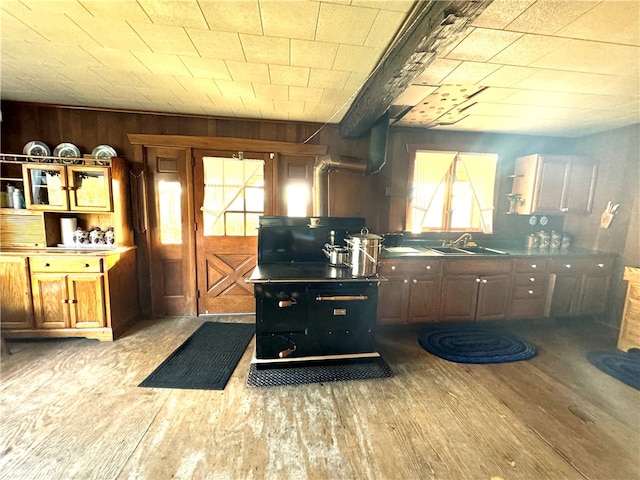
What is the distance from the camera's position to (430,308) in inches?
119

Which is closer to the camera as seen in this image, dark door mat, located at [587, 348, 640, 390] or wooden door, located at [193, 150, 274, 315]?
dark door mat, located at [587, 348, 640, 390]

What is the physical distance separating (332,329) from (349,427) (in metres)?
0.72

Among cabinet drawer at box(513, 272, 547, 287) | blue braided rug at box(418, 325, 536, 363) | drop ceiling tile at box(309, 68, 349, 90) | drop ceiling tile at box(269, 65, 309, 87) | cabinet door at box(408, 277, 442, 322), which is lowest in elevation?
blue braided rug at box(418, 325, 536, 363)

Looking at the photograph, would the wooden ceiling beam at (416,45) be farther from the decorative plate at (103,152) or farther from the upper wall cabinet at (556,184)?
the decorative plate at (103,152)

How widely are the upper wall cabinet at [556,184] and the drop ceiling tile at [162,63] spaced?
13.3ft

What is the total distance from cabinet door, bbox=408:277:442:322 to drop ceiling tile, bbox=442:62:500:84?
6.27 ft

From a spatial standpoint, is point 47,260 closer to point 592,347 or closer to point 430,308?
point 430,308

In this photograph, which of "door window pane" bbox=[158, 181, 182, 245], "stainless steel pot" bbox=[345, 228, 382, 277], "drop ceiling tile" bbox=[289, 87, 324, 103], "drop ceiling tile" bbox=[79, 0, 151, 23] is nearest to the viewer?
"drop ceiling tile" bbox=[79, 0, 151, 23]

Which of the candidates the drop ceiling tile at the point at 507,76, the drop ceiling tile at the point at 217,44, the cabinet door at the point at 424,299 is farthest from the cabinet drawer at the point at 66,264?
the drop ceiling tile at the point at 507,76

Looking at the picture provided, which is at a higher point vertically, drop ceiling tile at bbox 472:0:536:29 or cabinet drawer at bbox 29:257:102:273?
drop ceiling tile at bbox 472:0:536:29

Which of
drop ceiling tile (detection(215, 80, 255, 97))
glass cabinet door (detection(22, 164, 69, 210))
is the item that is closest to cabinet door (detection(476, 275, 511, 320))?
drop ceiling tile (detection(215, 80, 255, 97))

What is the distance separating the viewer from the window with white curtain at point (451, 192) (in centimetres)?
349

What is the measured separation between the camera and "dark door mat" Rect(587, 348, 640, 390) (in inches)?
87.7

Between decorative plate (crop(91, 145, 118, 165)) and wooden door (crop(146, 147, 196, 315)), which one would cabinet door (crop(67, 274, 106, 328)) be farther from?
decorative plate (crop(91, 145, 118, 165))
